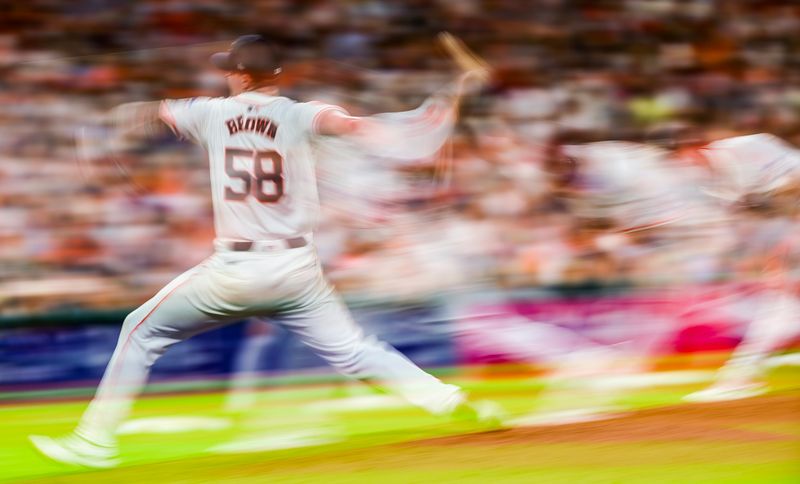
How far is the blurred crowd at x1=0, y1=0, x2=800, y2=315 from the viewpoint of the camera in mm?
5586

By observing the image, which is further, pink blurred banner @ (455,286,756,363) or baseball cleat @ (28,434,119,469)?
pink blurred banner @ (455,286,756,363)

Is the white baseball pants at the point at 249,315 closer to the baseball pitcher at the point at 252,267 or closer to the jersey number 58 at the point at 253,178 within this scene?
the baseball pitcher at the point at 252,267

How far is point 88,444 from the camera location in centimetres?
407

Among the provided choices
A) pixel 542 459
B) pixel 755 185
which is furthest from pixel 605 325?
pixel 542 459

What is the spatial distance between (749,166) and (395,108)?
187 cm

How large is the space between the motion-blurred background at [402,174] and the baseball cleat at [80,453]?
3.08 ft

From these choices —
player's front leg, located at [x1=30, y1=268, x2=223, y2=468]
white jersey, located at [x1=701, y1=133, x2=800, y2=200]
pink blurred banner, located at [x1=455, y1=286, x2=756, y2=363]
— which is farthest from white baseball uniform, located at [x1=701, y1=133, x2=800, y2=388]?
player's front leg, located at [x1=30, y1=268, x2=223, y2=468]

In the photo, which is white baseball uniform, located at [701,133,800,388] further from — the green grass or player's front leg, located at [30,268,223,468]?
player's front leg, located at [30,268,223,468]

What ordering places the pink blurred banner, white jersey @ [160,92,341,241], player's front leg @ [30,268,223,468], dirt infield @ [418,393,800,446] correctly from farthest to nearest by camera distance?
the pink blurred banner < dirt infield @ [418,393,800,446] < white jersey @ [160,92,341,241] < player's front leg @ [30,268,223,468]

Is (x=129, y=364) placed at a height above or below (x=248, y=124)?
below

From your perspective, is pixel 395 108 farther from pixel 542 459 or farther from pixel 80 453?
pixel 80 453

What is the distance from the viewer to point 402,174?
587 cm

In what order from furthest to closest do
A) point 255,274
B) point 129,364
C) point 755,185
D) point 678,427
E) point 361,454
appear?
point 755,185 → point 678,427 → point 361,454 → point 255,274 → point 129,364

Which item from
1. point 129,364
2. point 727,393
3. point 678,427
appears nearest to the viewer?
point 129,364
